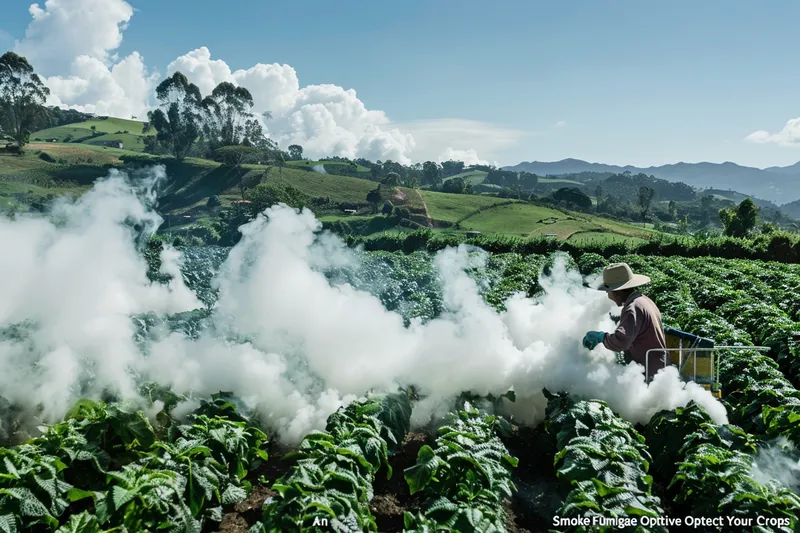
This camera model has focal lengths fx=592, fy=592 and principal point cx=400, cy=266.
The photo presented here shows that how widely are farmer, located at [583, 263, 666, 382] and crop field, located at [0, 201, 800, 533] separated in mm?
666

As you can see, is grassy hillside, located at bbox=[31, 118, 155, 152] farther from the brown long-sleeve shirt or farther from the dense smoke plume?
the brown long-sleeve shirt

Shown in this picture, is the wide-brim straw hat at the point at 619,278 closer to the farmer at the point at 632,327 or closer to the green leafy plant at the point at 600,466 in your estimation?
the farmer at the point at 632,327

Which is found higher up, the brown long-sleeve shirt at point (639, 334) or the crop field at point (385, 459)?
the brown long-sleeve shirt at point (639, 334)

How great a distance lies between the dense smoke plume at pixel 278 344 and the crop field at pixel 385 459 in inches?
3.2

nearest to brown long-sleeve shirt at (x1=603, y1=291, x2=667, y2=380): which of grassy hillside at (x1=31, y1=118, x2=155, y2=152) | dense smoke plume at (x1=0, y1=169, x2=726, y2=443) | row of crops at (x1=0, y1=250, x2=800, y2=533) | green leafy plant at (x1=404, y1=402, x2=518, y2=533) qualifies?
dense smoke plume at (x1=0, y1=169, x2=726, y2=443)

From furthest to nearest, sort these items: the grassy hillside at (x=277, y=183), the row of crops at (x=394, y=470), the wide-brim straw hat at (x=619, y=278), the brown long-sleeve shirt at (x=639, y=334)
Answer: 1. the grassy hillside at (x=277, y=183)
2. the wide-brim straw hat at (x=619, y=278)
3. the brown long-sleeve shirt at (x=639, y=334)
4. the row of crops at (x=394, y=470)

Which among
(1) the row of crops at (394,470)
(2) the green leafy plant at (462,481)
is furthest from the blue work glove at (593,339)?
(2) the green leafy plant at (462,481)

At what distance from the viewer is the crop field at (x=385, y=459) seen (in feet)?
14.3

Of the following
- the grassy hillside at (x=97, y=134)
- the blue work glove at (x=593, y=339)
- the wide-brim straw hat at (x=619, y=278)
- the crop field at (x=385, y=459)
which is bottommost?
the crop field at (x=385, y=459)

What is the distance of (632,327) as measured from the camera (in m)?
6.68

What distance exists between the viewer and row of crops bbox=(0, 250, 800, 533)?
427 centimetres

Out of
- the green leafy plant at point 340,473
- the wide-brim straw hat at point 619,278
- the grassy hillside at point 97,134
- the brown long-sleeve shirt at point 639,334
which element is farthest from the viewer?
the grassy hillside at point 97,134

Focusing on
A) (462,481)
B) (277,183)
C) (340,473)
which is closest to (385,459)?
(462,481)

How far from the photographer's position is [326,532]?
409 cm
